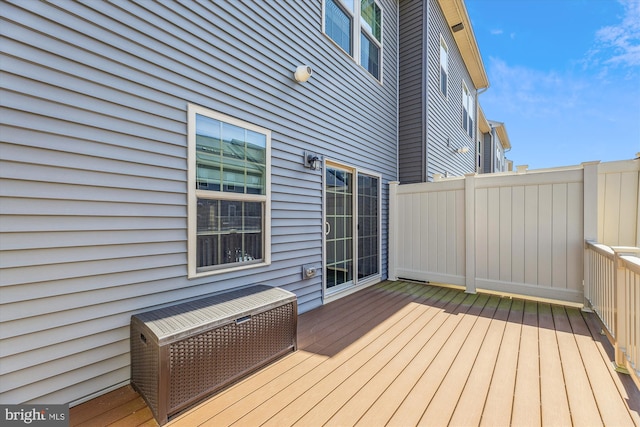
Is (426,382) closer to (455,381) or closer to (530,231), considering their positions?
(455,381)

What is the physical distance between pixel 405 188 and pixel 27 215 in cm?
483

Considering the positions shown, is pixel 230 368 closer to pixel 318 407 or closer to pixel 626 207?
pixel 318 407

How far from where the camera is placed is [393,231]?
16.8 ft

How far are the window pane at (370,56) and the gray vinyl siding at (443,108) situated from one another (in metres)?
1.33

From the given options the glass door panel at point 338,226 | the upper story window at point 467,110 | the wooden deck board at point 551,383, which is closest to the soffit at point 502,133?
the upper story window at point 467,110

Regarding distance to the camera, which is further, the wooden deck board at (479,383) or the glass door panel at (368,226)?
the glass door panel at (368,226)

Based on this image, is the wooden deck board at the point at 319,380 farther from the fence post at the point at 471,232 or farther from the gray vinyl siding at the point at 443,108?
the gray vinyl siding at the point at 443,108

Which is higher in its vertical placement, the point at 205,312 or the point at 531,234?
the point at 531,234

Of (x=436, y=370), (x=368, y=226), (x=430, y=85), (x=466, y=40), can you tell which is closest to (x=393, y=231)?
(x=368, y=226)

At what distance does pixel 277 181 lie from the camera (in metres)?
3.07

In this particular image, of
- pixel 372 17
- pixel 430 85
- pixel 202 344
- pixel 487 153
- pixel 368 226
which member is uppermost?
pixel 372 17

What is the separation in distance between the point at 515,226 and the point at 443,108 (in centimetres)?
375

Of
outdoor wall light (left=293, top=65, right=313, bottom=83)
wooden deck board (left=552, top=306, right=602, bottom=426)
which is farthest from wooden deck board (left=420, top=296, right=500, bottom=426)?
outdoor wall light (left=293, top=65, right=313, bottom=83)
